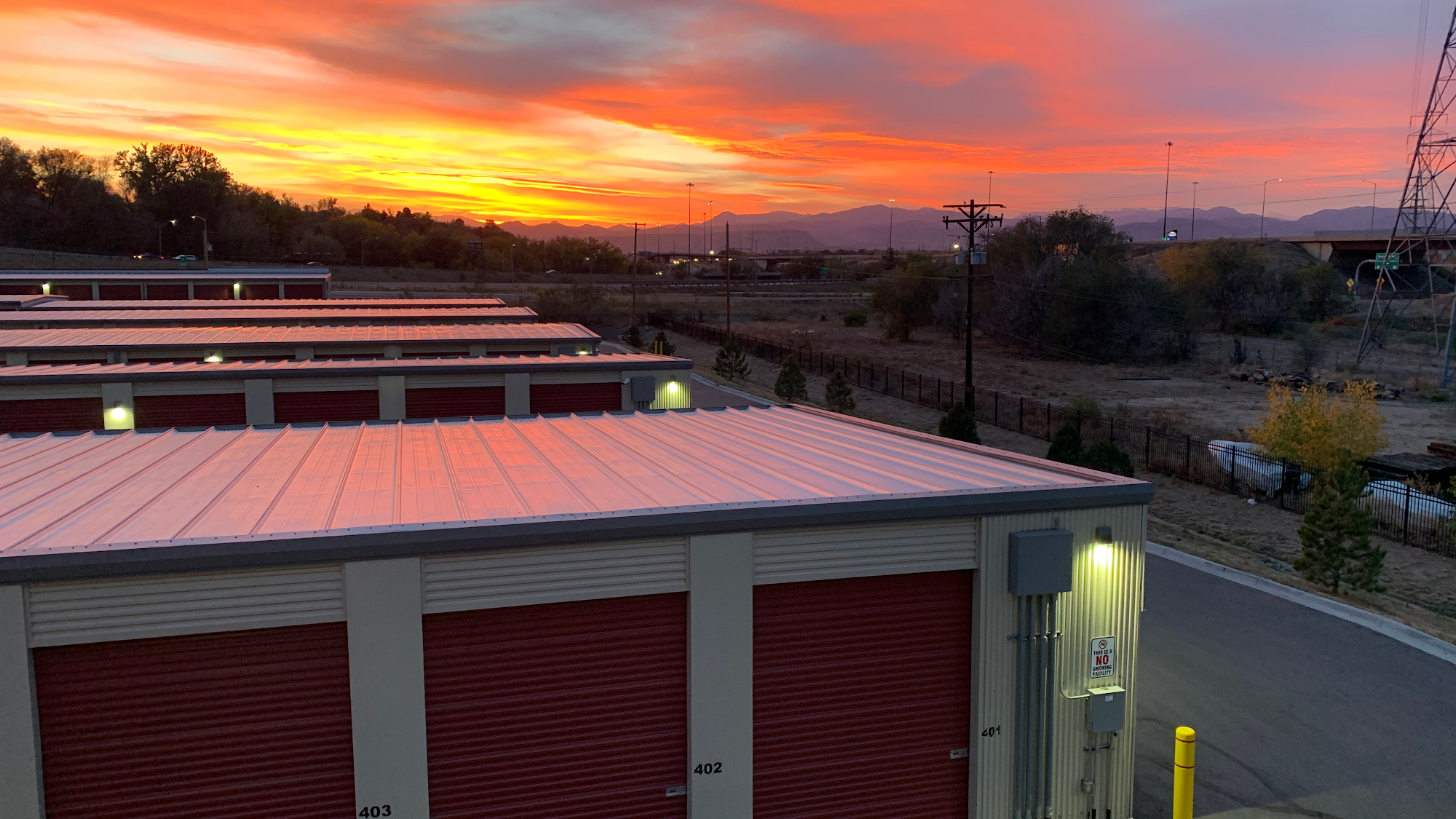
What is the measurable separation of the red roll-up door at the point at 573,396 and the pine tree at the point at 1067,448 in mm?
10494

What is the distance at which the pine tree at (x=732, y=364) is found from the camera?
45406mm

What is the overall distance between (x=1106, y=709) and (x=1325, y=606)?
358 inches

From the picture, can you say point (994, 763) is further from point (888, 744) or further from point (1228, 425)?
point (1228, 425)

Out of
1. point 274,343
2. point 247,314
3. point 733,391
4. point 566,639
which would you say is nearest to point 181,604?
point 566,639

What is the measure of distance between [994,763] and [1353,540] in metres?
12.9

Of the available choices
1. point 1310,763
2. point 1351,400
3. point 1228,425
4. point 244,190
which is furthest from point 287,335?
point 244,190

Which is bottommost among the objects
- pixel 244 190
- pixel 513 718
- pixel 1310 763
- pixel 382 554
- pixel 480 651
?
pixel 1310 763

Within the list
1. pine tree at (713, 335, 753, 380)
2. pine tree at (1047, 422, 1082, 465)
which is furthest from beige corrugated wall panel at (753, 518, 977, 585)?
pine tree at (713, 335, 753, 380)

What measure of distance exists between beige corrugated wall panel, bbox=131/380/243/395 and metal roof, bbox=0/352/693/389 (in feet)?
0.28

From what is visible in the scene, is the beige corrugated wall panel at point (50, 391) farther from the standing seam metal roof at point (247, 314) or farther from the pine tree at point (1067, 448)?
the pine tree at point (1067, 448)

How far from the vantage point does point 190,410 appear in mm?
17297

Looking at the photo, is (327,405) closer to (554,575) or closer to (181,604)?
(181,604)

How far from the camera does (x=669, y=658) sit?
8.20 metres

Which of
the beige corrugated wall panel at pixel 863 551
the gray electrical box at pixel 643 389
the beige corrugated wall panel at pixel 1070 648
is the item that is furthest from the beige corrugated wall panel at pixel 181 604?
the gray electrical box at pixel 643 389
